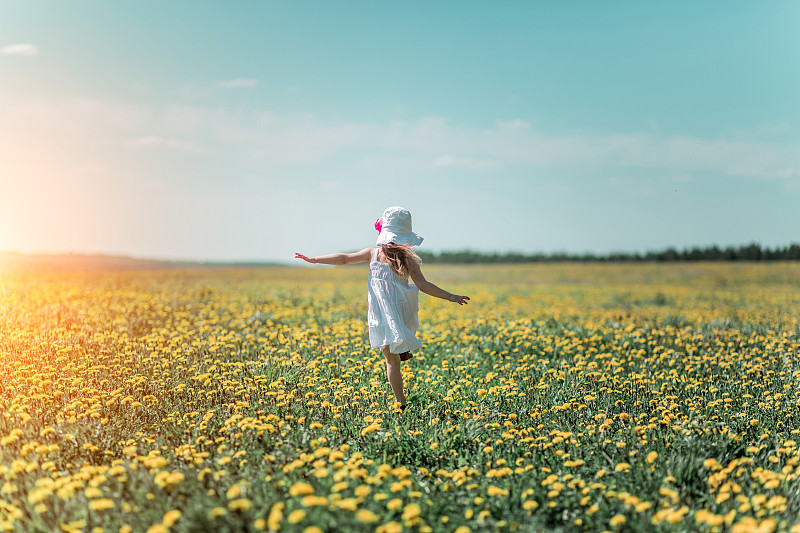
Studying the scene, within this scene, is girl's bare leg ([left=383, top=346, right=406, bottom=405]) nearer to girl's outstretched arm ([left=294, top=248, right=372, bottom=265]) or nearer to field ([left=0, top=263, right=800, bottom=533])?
field ([left=0, top=263, right=800, bottom=533])

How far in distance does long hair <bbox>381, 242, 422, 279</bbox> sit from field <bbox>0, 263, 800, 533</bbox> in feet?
5.12

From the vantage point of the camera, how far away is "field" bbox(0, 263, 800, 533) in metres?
4.46

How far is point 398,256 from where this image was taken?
22.9 feet

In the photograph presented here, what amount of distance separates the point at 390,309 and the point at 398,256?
0.62 metres

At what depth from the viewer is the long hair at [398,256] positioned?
693cm

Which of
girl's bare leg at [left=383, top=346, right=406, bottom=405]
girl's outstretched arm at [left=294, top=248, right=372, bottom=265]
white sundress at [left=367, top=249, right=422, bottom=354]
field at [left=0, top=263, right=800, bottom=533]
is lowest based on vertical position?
field at [left=0, top=263, right=800, bottom=533]

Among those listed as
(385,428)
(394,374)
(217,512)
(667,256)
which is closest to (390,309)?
(394,374)

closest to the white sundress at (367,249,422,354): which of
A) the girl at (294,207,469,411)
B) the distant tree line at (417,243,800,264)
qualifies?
the girl at (294,207,469,411)

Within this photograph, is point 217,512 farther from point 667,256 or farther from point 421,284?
point 667,256

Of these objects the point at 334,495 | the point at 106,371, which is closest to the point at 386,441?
the point at 334,495

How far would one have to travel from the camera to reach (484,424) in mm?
6285

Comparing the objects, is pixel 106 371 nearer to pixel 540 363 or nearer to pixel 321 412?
pixel 321 412

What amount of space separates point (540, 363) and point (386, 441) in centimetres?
438

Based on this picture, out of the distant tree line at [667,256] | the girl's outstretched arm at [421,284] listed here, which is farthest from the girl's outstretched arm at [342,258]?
the distant tree line at [667,256]
